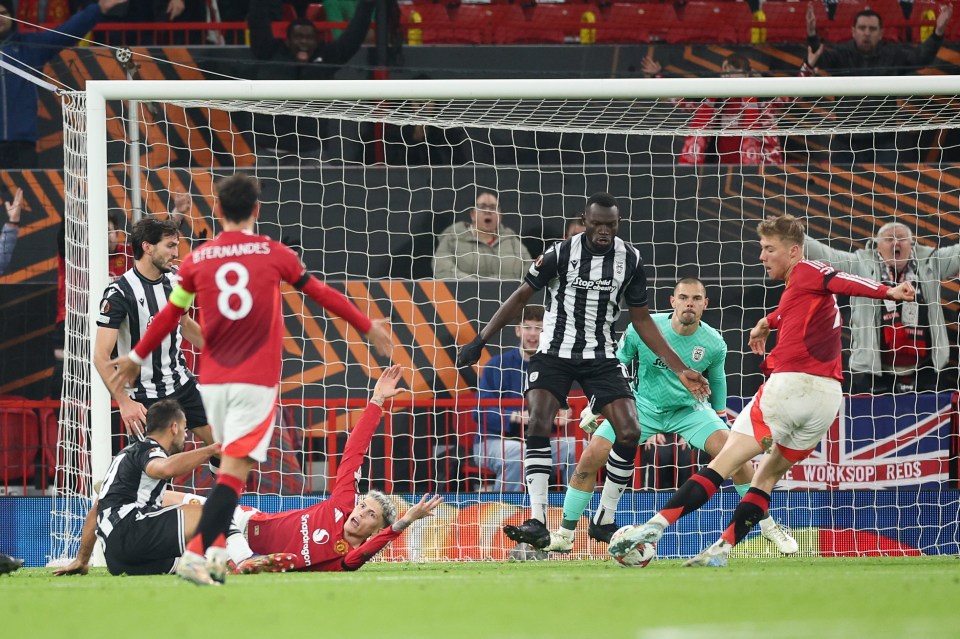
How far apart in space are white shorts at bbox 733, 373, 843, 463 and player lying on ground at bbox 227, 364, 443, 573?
183 centimetres

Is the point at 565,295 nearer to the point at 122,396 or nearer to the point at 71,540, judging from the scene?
the point at 122,396

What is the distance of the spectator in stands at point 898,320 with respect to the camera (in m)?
9.66

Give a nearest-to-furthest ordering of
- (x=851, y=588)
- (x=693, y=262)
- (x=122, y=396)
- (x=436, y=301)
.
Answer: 1. (x=851, y=588)
2. (x=122, y=396)
3. (x=436, y=301)
4. (x=693, y=262)

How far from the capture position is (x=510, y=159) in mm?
12031

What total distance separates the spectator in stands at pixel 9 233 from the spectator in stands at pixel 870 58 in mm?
7696

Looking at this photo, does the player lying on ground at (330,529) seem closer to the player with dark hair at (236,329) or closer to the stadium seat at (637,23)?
the player with dark hair at (236,329)

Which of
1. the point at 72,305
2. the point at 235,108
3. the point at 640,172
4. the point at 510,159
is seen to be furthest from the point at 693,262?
the point at 72,305

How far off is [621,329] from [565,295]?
3270mm

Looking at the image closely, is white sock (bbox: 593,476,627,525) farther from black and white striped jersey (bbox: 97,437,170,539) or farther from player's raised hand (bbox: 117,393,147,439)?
player's raised hand (bbox: 117,393,147,439)

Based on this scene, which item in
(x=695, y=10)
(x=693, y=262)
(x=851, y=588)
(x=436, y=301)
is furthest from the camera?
(x=695, y=10)

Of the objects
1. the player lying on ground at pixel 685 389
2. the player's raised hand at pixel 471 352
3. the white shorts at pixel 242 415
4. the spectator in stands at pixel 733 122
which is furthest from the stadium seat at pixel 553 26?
the white shorts at pixel 242 415

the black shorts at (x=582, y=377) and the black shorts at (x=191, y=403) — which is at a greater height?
the black shorts at (x=582, y=377)

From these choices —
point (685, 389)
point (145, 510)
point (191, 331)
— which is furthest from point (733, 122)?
point (145, 510)

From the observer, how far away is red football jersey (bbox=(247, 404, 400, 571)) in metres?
7.02
